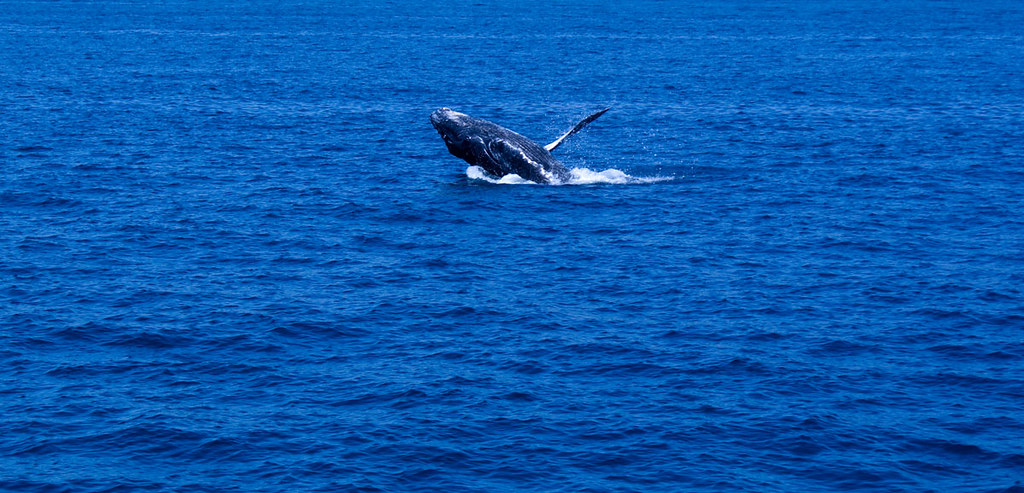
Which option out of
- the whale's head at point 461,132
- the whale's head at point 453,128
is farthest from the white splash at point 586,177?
the whale's head at point 453,128

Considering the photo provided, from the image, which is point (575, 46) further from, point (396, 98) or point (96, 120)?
point (96, 120)

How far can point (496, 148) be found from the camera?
51.8 meters

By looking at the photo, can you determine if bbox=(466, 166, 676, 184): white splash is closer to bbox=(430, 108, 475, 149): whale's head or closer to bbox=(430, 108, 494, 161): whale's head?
bbox=(430, 108, 494, 161): whale's head

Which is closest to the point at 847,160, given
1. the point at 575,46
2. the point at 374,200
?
the point at 374,200

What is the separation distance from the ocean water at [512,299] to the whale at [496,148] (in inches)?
44.2

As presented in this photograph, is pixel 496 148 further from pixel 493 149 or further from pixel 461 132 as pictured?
pixel 461 132

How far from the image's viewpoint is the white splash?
178 ft

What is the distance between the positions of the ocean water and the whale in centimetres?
112

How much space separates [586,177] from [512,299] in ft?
59.5

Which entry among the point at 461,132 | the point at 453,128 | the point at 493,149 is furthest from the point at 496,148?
the point at 453,128

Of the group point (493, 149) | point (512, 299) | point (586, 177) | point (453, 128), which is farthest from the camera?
point (586, 177)

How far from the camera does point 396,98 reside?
86938 mm

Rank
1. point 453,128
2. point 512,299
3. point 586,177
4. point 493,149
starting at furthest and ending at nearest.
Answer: point 586,177 → point 493,149 → point 453,128 → point 512,299

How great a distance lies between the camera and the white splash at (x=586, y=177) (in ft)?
178
